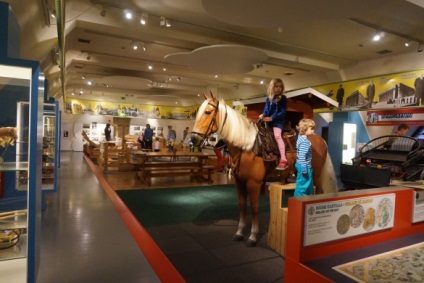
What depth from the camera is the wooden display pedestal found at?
3.54 metres

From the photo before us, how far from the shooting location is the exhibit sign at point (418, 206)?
1979 mm

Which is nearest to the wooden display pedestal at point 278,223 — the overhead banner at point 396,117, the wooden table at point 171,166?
the wooden table at point 171,166

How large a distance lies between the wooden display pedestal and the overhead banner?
234 inches

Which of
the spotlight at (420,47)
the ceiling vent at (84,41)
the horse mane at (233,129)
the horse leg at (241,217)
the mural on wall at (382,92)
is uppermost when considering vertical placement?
the ceiling vent at (84,41)

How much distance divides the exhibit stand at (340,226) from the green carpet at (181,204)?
347cm

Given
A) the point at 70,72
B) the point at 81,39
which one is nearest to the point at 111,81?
the point at 70,72

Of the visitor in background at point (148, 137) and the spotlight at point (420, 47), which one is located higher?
the spotlight at point (420, 47)

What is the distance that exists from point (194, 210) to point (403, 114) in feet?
22.5

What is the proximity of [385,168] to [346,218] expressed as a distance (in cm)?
298

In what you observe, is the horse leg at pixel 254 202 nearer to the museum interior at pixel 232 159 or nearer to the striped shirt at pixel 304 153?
the museum interior at pixel 232 159

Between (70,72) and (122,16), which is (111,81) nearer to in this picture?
(70,72)

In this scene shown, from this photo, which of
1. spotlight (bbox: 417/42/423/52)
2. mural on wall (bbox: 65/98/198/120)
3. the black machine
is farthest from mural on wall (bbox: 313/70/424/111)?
mural on wall (bbox: 65/98/198/120)

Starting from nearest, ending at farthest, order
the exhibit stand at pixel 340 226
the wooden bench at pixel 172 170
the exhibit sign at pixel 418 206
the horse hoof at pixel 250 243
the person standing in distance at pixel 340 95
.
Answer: the exhibit stand at pixel 340 226
the exhibit sign at pixel 418 206
the horse hoof at pixel 250 243
the wooden bench at pixel 172 170
the person standing in distance at pixel 340 95

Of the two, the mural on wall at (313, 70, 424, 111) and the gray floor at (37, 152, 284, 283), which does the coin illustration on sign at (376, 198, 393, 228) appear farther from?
the mural on wall at (313, 70, 424, 111)
